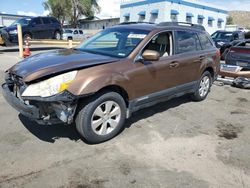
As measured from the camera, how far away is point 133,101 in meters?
4.70

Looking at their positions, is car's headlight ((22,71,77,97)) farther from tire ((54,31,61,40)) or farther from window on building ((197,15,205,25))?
window on building ((197,15,205,25))

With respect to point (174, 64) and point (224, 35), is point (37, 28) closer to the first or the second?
point (224, 35)

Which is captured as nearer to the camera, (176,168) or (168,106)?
(176,168)

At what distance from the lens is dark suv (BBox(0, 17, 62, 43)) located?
15391 mm

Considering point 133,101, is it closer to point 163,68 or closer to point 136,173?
point 163,68

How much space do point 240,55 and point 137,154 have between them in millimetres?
7009

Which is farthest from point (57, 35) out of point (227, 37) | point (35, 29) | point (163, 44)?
point (163, 44)

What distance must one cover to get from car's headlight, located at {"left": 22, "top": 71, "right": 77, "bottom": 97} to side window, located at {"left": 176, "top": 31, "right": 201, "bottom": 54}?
2.58 m

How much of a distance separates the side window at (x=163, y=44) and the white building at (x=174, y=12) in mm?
29768

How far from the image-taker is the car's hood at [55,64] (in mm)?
3865

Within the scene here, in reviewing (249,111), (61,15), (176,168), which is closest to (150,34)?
(176,168)

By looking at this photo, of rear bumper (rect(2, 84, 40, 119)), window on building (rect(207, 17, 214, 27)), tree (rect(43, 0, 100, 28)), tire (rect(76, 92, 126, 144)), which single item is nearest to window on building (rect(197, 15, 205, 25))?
window on building (rect(207, 17, 214, 27))

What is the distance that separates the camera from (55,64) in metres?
4.06

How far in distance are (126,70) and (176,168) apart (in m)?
1.65
